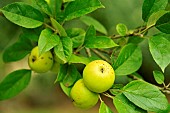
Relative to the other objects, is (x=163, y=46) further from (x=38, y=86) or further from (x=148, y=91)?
(x=38, y=86)

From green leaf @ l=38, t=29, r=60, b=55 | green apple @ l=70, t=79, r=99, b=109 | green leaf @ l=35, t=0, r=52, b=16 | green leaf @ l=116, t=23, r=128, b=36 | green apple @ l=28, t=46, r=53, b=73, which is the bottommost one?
green apple @ l=70, t=79, r=99, b=109

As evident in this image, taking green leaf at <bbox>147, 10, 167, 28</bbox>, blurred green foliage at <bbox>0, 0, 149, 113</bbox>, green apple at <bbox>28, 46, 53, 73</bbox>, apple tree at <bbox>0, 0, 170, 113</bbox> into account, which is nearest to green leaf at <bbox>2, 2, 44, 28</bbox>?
apple tree at <bbox>0, 0, 170, 113</bbox>

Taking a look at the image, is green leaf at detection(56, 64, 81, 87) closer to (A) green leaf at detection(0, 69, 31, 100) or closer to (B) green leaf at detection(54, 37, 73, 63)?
(B) green leaf at detection(54, 37, 73, 63)

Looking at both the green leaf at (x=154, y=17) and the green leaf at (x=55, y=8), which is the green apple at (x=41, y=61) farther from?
the green leaf at (x=154, y=17)

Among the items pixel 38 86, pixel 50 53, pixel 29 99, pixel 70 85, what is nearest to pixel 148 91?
pixel 70 85

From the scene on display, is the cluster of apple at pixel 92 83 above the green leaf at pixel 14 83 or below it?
above

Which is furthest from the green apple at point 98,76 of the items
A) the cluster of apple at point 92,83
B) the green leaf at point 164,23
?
the green leaf at point 164,23
